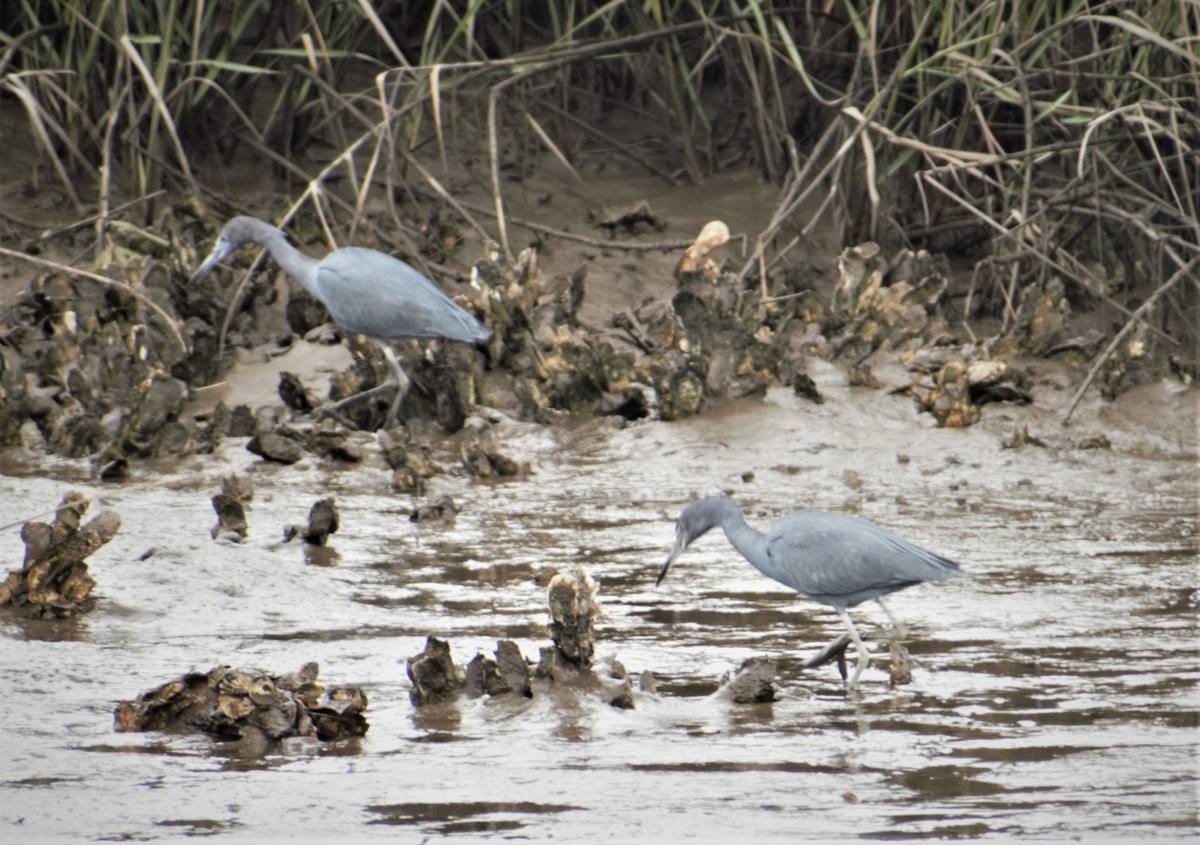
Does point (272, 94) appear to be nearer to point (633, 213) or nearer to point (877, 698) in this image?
point (633, 213)

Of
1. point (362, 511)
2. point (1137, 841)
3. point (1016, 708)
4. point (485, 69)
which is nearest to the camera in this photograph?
point (1137, 841)

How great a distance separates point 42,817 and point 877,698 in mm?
1768

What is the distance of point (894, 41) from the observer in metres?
8.00

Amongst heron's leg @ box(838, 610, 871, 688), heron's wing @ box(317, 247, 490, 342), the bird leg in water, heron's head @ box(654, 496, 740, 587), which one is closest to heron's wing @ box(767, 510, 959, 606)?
heron's leg @ box(838, 610, 871, 688)

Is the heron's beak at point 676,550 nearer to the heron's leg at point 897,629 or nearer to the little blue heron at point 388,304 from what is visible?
the heron's leg at point 897,629

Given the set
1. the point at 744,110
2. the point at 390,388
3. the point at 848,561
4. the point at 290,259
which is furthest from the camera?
the point at 744,110

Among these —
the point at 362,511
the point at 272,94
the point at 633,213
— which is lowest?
the point at 362,511

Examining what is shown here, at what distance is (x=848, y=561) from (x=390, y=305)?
3.23 m

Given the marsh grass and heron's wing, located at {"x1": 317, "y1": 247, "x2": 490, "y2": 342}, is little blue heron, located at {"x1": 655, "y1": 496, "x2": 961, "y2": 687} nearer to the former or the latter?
the marsh grass

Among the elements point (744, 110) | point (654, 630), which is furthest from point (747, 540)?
point (744, 110)

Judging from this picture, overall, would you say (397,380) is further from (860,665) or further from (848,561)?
(860,665)

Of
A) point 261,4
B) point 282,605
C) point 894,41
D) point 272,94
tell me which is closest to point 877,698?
point 282,605

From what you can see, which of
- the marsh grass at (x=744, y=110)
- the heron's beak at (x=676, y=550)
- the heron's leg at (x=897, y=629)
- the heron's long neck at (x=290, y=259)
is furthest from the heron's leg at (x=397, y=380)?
the heron's leg at (x=897, y=629)

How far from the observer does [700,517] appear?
180 inches
